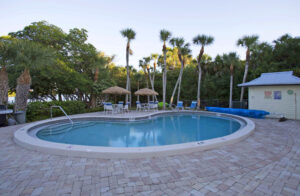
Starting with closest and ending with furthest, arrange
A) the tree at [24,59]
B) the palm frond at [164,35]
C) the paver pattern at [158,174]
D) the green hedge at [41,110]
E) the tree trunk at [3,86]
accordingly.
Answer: the paver pattern at [158,174]
the tree at [24,59]
the tree trunk at [3,86]
the green hedge at [41,110]
the palm frond at [164,35]

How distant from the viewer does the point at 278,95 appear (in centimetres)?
937

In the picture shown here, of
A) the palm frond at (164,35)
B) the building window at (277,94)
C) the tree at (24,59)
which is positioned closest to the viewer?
the tree at (24,59)

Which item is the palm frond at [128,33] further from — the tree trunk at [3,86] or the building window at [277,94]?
the building window at [277,94]

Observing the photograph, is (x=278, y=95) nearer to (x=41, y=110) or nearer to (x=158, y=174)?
(x=158, y=174)

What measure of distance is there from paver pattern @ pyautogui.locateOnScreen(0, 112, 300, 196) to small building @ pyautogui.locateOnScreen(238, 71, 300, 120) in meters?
7.37

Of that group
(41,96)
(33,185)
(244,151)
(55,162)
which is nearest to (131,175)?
(33,185)

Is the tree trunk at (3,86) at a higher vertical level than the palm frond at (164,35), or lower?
lower

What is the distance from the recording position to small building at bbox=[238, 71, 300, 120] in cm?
881

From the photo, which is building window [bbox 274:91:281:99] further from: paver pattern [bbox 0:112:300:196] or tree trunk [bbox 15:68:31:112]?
tree trunk [bbox 15:68:31:112]

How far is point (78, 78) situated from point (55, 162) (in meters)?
10.6

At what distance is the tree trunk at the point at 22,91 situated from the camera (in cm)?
793

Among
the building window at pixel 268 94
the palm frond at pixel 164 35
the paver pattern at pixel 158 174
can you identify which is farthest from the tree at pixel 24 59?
the building window at pixel 268 94

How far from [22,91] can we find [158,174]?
947 cm

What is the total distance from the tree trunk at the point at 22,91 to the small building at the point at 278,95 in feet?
48.1
